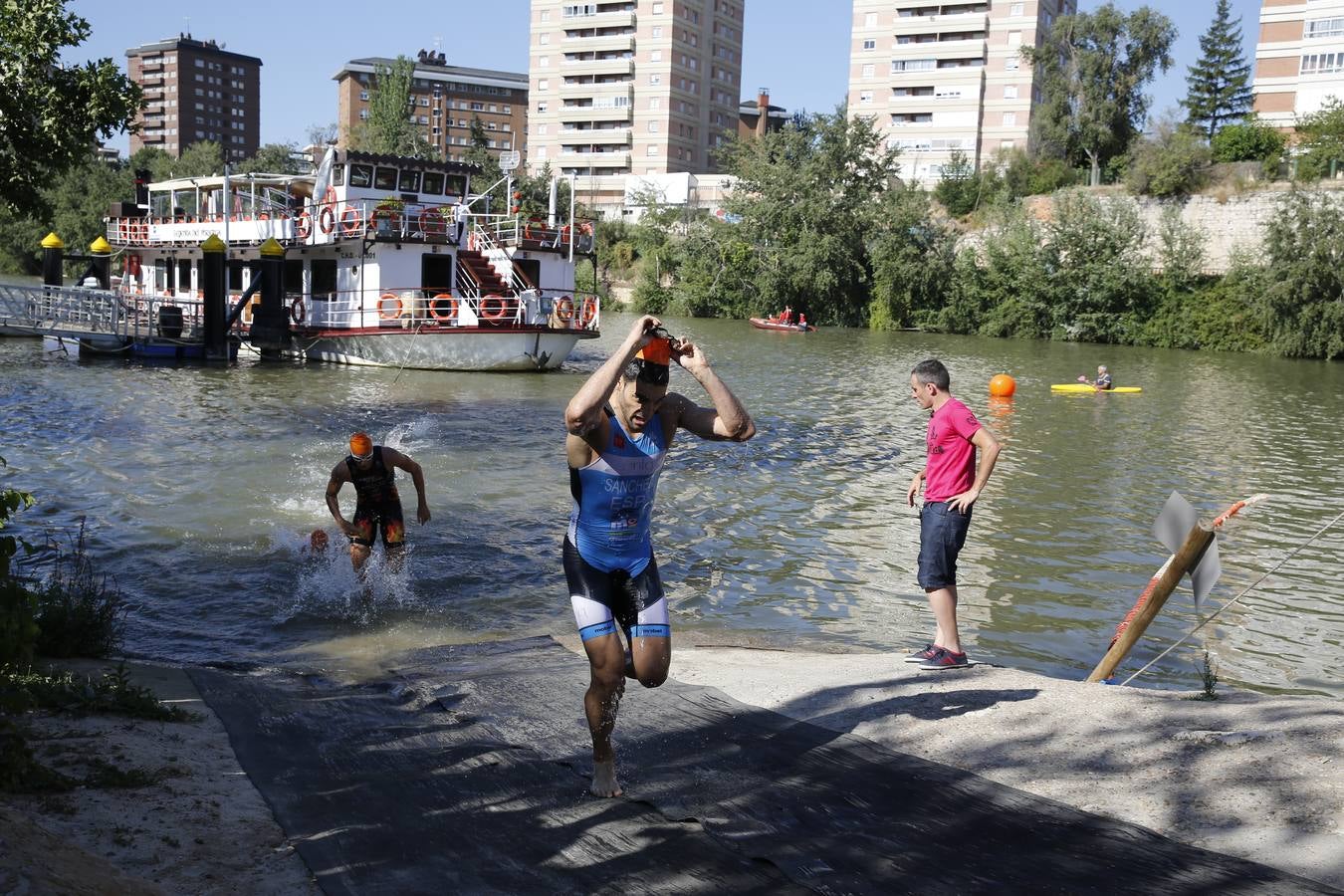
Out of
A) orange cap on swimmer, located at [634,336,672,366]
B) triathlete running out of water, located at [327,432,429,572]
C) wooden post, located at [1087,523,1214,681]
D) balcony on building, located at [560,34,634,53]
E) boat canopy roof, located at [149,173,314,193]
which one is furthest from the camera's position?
balcony on building, located at [560,34,634,53]

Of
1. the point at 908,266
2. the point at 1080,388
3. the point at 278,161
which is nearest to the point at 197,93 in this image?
the point at 278,161

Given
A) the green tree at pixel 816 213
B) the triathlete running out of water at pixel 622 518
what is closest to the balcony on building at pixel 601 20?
the green tree at pixel 816 213

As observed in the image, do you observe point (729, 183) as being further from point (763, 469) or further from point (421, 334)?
point (763, 469)

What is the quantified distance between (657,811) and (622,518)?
1307 mm

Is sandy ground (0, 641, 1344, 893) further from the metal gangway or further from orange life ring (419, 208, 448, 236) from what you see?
the metal gangway

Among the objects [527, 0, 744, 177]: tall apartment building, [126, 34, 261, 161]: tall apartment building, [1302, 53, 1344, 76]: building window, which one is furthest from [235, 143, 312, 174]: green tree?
[1302, 53, 1344, 76]: building window

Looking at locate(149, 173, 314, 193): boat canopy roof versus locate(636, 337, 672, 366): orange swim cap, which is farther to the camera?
locate(149, 173, 314, 193): boat canopy roof

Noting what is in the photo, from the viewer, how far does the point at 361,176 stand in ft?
106

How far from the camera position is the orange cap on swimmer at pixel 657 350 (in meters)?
5.04

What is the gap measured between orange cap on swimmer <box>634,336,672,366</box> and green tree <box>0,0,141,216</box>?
7924 millimetres

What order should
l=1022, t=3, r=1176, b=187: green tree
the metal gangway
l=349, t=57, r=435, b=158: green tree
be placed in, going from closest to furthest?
the metal gangway, l=1022, t=3, r=1176, b=187: green tree, l=349, t=57, r=435, b=158: green tree

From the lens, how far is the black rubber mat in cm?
427

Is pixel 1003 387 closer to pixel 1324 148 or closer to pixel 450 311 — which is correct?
pixel 450 311

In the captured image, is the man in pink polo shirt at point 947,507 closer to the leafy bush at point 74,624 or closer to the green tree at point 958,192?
the leafy bush at point 74,624
